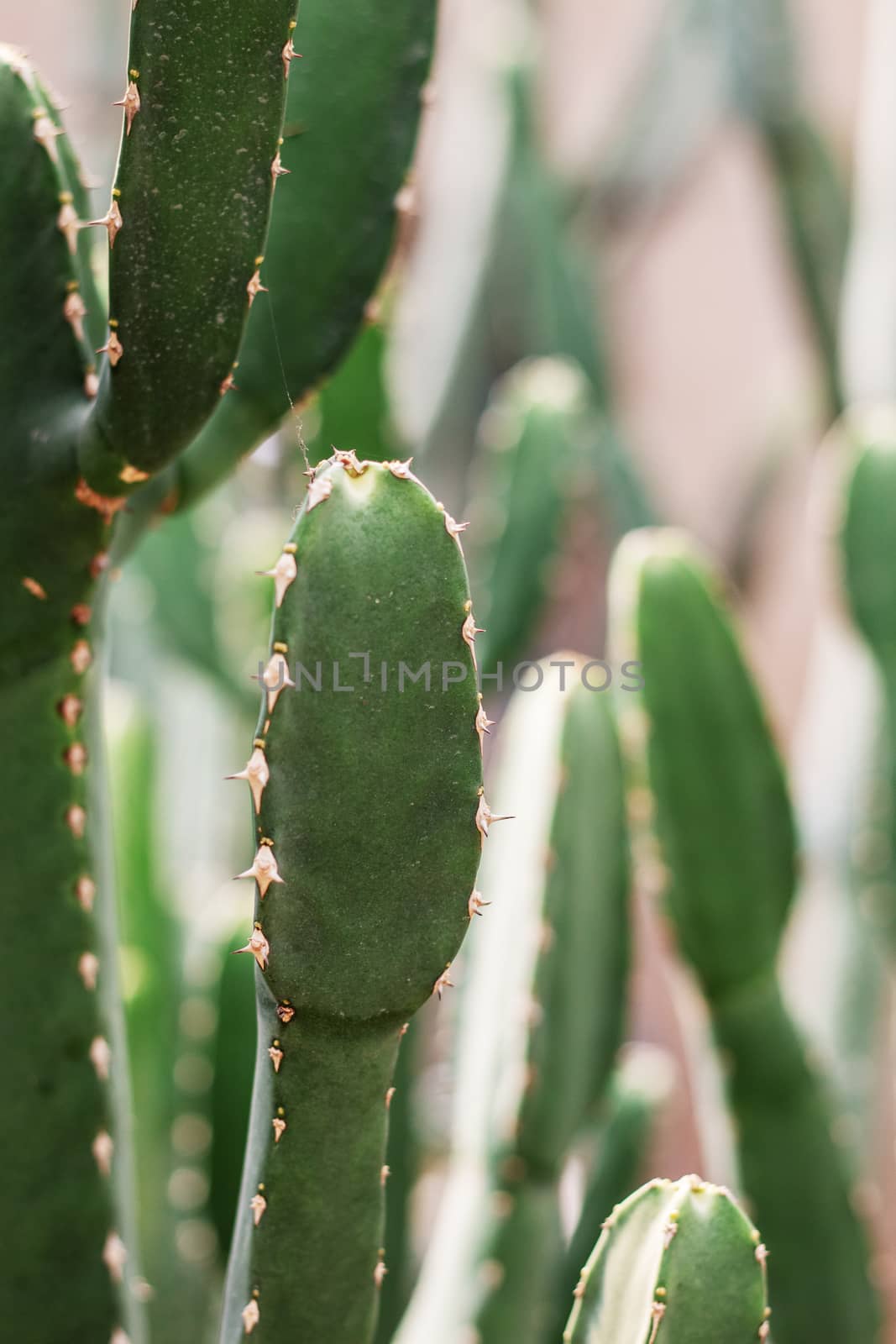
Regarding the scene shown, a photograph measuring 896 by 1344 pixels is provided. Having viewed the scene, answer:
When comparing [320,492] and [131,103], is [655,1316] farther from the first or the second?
[131,103]

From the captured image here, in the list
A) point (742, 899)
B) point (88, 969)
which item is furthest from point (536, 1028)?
point (88, 969)

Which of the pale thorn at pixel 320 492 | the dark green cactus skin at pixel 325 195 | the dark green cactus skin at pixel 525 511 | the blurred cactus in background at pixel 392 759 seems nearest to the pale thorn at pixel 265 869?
the blurred cactus in background at pixel 392 759

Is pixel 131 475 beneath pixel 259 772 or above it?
above

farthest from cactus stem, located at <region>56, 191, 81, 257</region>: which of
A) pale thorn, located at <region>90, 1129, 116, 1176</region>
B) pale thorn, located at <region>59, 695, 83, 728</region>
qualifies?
pale thorn, located at <region>90, 1129, 116, 1176</region>

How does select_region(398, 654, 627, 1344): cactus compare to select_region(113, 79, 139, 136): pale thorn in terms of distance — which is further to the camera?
select_region(398, 654, 627, 1344): cactus

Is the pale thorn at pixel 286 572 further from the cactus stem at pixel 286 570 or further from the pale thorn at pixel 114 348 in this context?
the pale thorn at pixel 114 348

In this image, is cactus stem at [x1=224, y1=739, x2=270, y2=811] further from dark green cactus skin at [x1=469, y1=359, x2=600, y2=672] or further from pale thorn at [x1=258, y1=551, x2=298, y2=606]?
dark green cactus skin at [x1=469, y1=359, x2=600, y2=672]
